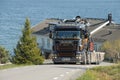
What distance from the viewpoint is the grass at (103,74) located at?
816 inches

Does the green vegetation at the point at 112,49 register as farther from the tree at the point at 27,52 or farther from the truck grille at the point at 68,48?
the truck grille at the point at 68,48

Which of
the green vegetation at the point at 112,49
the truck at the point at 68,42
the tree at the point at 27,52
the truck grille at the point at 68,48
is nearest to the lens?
the truck at the point at 68,42

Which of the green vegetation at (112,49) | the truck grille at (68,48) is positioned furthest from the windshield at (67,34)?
the green vegetation at (112,49)

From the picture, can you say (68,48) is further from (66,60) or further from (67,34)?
(67,34)

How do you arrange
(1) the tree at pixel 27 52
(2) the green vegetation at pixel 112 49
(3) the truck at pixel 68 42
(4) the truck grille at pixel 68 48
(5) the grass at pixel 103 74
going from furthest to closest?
(2) the green vegetation at pixel 112 49 < (1) the tree at pixel 27 52 < (4) the truck grille at pixel 68 48 < (3) the truck at pixel 68 42 < (5) the grass at pixel 103 74

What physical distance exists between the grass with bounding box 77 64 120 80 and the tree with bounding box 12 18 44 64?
13.2 m

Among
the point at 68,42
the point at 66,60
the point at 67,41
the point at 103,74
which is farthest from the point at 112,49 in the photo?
the point at 103,74

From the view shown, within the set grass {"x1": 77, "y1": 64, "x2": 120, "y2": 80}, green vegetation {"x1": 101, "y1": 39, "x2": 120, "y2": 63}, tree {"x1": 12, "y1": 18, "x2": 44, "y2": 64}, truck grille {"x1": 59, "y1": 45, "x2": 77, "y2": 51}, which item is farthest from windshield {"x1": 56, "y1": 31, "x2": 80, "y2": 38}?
green vegetation {"x1": 101, "y1": 39, "x2": 120, "y2": 63}

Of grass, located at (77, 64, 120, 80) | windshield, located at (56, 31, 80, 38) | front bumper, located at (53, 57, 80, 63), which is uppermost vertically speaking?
windshield, located at (56, 31, 80, 38)

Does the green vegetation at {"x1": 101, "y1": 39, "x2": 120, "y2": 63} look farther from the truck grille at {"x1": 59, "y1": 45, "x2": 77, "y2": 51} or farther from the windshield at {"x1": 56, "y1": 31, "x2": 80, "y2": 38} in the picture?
the windshield at {"x1": 56, "y1": 31, "x2": 80, "y2": 38}

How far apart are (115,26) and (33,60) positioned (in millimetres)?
33118

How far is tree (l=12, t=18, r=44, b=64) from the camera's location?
126 ft

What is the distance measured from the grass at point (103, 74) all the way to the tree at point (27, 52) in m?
13.2

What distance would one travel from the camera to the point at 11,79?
19.6 meters
